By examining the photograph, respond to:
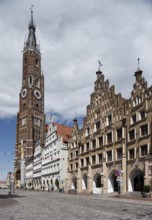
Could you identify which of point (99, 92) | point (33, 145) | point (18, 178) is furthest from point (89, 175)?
point (18, 178)

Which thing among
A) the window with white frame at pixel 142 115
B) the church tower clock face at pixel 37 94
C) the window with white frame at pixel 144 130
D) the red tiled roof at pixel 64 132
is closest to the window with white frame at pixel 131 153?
the window with white frame at pixel 144 130

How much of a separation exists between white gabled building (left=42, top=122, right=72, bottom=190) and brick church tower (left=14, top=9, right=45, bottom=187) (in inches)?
1291

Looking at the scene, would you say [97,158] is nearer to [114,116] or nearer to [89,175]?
[89,175]

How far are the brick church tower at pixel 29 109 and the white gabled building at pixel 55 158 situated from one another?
3280cm

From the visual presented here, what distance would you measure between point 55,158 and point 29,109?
175 feet

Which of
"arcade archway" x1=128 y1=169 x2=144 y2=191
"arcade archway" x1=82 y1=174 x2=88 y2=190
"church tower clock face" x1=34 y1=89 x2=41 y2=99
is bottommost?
"arcade archway" x1=82 y1=174 x2=88 y2=190

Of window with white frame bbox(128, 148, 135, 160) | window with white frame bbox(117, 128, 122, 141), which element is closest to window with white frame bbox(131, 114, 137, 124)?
window with white frame bbox(117, 128, 122, 141)

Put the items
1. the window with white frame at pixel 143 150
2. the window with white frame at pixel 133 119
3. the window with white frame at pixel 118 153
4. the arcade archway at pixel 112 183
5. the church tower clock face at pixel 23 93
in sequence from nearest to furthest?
the window with white frame at pixel 143 150
the window with white frame at pixel 133 119
the window with white frame at pixel 118 153
the arcade archway at pixel 112 183
the church tower clock face at pixel 23 93

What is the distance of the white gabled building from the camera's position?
78188 millimetres

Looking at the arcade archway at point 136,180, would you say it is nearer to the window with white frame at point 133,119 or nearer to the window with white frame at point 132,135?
the window with white frame at point 132,135

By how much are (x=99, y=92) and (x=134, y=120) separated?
14.4 meters

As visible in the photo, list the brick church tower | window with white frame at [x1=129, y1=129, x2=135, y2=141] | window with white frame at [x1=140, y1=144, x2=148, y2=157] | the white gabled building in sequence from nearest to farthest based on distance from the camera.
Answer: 1. window with white frame at [x1=140, y1=144, x2=148, y2=157]
2. window with white frame at [x1=129, y1=129, x2=135, y2=141]
3. the white gabled building
4. the brick church tower

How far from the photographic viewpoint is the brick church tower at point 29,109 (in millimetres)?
128750

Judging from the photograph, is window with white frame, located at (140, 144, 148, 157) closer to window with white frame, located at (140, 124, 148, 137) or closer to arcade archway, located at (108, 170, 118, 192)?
window with white frame, located at (140, 124, 148, 137)
